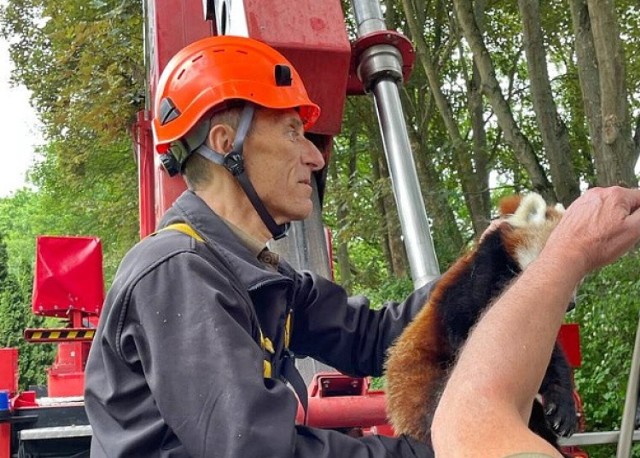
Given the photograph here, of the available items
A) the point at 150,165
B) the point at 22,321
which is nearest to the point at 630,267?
the point at 150,165

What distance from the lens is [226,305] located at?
82.7 inches

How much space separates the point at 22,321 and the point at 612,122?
2419 centimetres

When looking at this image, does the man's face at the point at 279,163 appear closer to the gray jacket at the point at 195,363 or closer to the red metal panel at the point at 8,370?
the gray jacket at the point at 195,363

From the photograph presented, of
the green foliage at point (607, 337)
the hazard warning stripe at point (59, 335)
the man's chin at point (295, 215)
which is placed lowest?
the green foliage at point (607, 337)

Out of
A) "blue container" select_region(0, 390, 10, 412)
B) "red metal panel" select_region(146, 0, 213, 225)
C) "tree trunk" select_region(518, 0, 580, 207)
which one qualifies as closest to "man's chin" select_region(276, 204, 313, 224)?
"red metal panel" select_region(146, 0, 213, 225)

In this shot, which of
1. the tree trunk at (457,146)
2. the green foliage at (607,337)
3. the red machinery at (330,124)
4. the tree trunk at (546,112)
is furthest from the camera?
the tree trunk at (457,146)

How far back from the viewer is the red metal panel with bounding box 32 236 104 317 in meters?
7.49

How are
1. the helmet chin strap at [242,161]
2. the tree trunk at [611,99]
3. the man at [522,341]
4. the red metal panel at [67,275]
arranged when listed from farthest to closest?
the tree trunk at [611,99]
the red metal panel at [67,275]
the helmet chin strap at [242,161]
the man at [522,341]

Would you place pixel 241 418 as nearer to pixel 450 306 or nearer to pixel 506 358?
pixel 506 358

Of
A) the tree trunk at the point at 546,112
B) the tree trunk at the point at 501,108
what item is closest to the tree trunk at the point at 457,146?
the tree trunk at the point at 501,108

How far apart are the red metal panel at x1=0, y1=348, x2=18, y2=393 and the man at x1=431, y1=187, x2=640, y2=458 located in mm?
4478

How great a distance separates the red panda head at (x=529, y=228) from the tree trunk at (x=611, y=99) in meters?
7.58

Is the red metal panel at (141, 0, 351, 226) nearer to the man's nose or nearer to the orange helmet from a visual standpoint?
the orange helmet

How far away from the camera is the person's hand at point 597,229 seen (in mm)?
1786
